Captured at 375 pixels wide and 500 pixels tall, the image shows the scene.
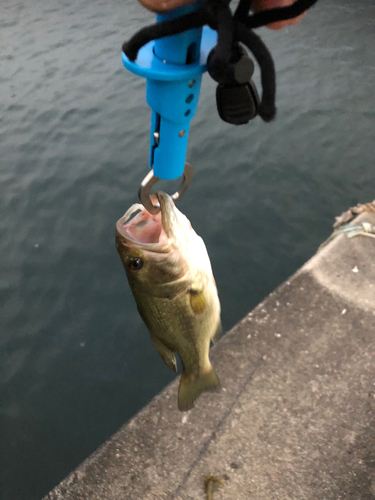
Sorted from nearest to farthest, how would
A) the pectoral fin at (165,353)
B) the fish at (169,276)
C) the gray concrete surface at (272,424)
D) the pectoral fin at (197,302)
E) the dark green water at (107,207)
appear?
the fish at (169,276) < the pectoral fin at (197,302) < the pectoral fin at (165,353) < the gray concrete surface at (272,424) < the dark green water at (107,207)

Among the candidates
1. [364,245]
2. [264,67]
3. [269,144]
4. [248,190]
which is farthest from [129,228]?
[269,144]

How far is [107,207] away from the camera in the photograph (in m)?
5.95

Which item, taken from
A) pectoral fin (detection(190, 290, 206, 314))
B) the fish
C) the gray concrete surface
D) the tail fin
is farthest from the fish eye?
the gray concrete surface

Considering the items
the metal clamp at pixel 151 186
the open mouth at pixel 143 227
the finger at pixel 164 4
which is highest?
the finger at pixel 164 4

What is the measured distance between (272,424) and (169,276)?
166 centimetres

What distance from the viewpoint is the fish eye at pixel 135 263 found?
1.78 meters

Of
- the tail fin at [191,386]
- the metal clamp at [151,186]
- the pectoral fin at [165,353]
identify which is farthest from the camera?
the tail fin at [191,386]

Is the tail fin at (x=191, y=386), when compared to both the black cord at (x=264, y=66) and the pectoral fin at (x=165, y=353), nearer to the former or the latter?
the pectoral fin at (x=165, y=353)

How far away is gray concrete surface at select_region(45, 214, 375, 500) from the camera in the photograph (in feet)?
8.22

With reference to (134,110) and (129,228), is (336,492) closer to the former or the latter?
(129,228)

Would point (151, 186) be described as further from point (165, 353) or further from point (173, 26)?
point (165, 353)

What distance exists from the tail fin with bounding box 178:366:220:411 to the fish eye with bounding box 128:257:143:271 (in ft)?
3.01

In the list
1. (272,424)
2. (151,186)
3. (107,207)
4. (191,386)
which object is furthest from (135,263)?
(107,207)

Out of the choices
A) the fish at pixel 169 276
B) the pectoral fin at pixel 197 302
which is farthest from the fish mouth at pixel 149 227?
the pectoral fin at pixel 197 302
